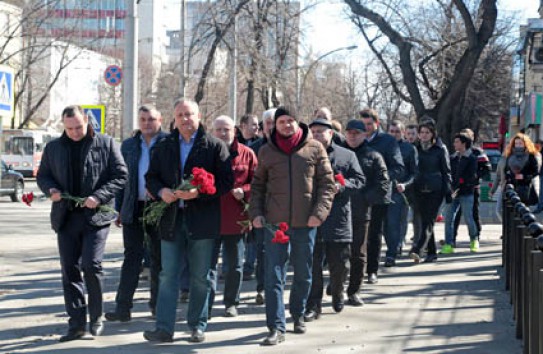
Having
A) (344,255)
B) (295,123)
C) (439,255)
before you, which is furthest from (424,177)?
(295,123)

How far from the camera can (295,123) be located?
8625mm

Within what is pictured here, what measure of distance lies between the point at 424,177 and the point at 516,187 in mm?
2839

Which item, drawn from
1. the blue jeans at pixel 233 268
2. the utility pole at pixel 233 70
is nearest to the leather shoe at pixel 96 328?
the blue jeans at pixel 233 268

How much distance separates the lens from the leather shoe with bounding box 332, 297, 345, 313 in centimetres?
1007

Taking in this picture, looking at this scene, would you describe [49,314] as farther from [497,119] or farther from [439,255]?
[497,119]

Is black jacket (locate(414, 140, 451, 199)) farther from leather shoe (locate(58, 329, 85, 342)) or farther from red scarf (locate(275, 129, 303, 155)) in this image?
leather shoe (locate(58, 329, 85, 342))

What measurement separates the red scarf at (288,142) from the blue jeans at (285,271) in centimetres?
70

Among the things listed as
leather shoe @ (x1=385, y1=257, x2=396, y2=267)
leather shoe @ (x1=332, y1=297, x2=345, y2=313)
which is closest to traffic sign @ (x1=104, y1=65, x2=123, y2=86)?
leather shoe @ (x1=385, y1=257, x2=396, y2=267)

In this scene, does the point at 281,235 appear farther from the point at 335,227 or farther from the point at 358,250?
the point at 358,250

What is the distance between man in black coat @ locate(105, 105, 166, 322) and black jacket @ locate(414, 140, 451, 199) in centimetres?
561

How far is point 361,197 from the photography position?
10.6 meters

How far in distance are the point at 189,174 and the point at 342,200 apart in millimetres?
1838

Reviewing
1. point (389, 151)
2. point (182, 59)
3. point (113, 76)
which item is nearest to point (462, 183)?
point (389, 151)

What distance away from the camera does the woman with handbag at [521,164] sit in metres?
16.4
